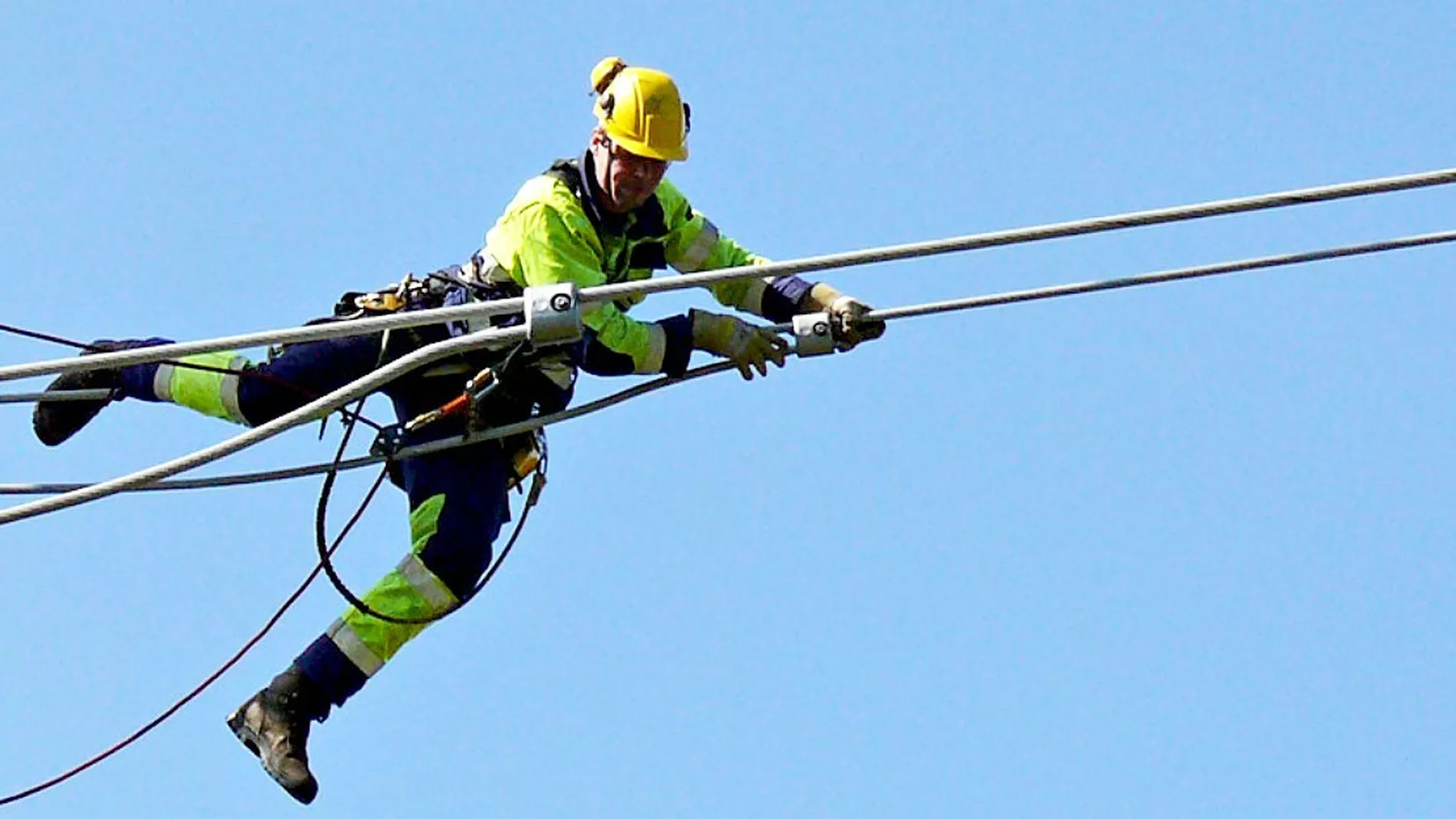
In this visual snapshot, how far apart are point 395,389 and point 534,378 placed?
17.0 inches

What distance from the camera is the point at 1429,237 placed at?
25.1 ft

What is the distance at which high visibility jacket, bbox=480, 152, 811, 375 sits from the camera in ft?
28.5

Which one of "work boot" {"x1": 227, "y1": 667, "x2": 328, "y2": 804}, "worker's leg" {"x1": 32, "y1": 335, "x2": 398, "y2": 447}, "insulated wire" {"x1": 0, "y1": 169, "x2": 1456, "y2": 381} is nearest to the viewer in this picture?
"insulated wire" {"x1": 0, "y1": 169, "x2": 1456, "y2": 381}

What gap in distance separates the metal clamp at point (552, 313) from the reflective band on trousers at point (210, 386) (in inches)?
74.1


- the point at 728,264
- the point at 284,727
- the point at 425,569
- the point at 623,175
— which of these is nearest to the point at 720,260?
the point at 728,264

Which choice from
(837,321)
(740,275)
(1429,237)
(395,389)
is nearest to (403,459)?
(395,389)

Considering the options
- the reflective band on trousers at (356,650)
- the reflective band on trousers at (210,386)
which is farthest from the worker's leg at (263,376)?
the reflective band on trousers at (356,650)

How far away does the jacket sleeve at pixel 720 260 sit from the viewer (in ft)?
29.9

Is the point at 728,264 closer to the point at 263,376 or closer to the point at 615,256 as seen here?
the point at 615,256

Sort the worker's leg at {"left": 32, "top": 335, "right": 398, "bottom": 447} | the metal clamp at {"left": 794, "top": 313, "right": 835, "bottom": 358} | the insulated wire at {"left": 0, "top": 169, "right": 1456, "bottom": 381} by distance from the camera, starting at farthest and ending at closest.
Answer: the worker's leg at {"left": 32, "top": 335, "right": 398, "bottom": 447}
the metal clamp at {"left": 794, "top": 313, "right": 835, "bottom": 358}
the insulated wire at {"left": 0, "top": 169, "right": 1456, "bottom": 381}

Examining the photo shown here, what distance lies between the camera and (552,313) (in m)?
7.42

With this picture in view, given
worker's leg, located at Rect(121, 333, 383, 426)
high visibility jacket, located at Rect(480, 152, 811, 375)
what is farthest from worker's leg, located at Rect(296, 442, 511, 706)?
high visibility jacket, located at Rect(480, 152, 811, 375)

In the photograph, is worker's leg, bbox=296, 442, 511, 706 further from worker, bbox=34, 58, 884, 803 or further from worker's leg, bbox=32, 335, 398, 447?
worker's leg, bbox=32, 335, 398, 447

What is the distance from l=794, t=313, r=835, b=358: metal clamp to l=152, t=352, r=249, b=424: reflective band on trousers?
164 centimetres
